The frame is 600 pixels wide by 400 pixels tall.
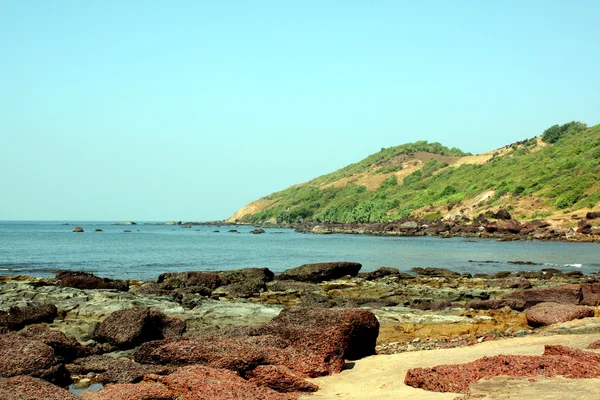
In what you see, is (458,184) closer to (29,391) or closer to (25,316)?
(25,316)

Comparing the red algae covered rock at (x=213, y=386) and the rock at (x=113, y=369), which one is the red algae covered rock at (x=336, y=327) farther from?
the rock at (x=113, y=369)

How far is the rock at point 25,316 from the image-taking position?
607 inches

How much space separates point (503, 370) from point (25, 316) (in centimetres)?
1217

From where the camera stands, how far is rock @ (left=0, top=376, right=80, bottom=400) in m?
7.90

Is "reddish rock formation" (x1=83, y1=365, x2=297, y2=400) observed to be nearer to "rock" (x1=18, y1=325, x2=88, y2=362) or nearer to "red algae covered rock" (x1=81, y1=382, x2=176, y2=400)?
"red algae covered rock" (x1=81, y1=382, x2=176, y2=400)

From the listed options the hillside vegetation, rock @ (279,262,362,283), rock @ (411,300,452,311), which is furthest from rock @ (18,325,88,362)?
the hillside vegetation

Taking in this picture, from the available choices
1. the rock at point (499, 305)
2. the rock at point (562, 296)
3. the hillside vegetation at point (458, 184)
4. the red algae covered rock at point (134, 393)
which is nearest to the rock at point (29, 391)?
the red algae covered rock at point (134, 393)

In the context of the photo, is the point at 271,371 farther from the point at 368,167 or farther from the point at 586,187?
the point at 368,167

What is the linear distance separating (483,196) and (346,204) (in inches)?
2208

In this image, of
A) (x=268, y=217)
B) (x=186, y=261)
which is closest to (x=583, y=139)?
(x=186, y=261)

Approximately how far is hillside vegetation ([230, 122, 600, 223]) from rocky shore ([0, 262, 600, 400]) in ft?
178

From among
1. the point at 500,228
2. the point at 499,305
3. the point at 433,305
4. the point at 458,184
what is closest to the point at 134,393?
the point at 433,305

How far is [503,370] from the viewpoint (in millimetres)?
8297

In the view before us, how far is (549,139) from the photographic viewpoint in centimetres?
11619
